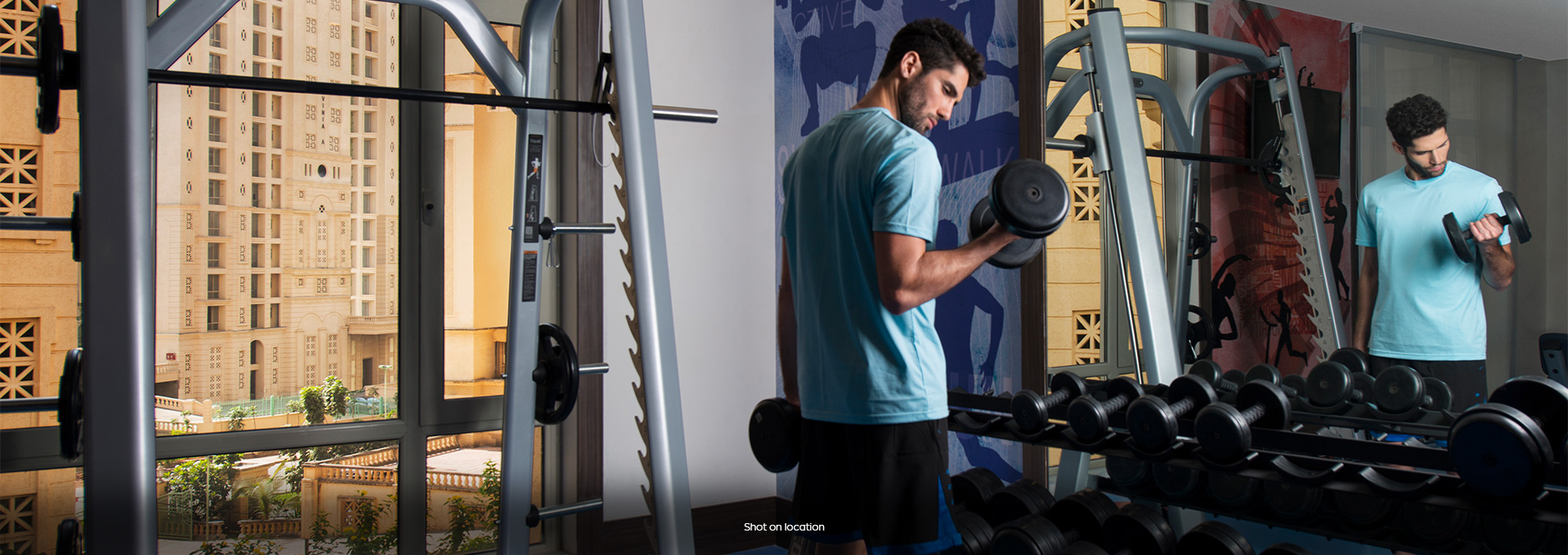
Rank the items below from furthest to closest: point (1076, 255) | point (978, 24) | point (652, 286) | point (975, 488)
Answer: point (978, 24) < point (1076, 255) < point (975, 488) < point (652, 286)

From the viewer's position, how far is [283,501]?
2.25 meters

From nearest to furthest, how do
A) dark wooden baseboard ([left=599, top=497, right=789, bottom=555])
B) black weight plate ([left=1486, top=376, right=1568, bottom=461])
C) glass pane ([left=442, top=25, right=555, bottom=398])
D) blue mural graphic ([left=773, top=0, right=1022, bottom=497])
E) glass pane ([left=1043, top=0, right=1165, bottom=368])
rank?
black weight plate ([left=1486, top=376, right=1568, bottom=461]) < glass pane ([left=1043, top=0, right=1165, bottom=368]) < blue mural graphic ([left=773, top=0, right=1022, bottom=497]) < glass pane ([left=442, top=25, right=555, bottom=398]) < dark wooden baseboard ([left=599, top=497, right=789, bottom=555])

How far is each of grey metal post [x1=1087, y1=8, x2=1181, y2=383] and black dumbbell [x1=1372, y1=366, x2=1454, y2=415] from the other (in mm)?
388

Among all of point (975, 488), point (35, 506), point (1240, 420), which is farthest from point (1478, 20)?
point (35, 506)

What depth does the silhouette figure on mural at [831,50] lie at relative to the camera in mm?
2652

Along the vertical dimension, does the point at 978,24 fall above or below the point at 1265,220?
above

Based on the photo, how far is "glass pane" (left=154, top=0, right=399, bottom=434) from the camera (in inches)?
83.3

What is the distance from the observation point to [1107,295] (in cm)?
191

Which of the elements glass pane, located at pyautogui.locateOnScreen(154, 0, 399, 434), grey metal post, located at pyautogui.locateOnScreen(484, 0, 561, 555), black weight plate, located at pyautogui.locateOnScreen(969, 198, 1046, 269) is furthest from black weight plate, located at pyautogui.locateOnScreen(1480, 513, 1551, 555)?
glass pane, located at pyautogui.locateOnScreen(154, 0, 399, 434)

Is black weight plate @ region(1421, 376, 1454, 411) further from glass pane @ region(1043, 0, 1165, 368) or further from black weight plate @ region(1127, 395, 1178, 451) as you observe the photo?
glass pane @ region(1043, 0, 1165, 368)

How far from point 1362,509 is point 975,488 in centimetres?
69

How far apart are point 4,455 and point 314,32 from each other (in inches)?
48.0

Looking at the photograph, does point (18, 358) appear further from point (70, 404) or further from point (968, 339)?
point (968, 339)

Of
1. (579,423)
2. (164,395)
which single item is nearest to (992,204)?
(579,423)
